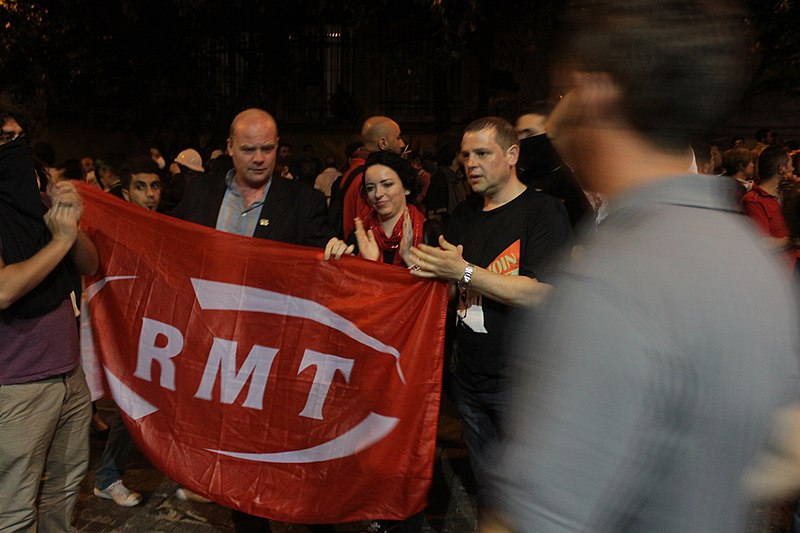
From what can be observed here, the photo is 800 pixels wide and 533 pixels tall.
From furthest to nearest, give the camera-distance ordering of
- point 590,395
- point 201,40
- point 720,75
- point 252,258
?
point 201,40 → point 252,258 → point 720,75 → point 590,395

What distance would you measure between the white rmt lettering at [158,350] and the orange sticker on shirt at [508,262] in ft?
5.32

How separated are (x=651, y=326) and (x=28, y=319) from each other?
297 cm

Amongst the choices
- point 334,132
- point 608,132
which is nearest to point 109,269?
point 608,132

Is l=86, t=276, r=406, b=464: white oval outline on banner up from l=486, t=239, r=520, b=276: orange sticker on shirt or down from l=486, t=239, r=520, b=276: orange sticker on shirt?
down

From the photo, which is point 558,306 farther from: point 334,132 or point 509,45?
point 334,132

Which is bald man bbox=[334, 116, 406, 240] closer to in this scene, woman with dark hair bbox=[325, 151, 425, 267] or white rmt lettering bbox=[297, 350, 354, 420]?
woman with dark hair bbox=[325, 151, 425, 267]

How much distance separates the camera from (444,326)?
3863 mm

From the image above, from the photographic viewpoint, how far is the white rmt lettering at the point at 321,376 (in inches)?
154

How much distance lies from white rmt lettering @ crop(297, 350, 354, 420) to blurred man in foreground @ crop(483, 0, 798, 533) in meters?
2.73

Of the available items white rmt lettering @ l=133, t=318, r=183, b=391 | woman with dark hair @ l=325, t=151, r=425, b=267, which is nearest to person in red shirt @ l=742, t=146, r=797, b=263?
woman with dark hair @ l=325, t=151, r=425, b=267

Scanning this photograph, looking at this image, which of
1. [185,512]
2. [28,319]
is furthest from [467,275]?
[185,512]

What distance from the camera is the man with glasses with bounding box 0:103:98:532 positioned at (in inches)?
128

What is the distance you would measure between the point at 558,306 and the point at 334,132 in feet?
64.9

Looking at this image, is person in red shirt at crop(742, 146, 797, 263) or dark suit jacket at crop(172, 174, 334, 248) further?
person in red shirt at crop(742, 146, 797, 263)
